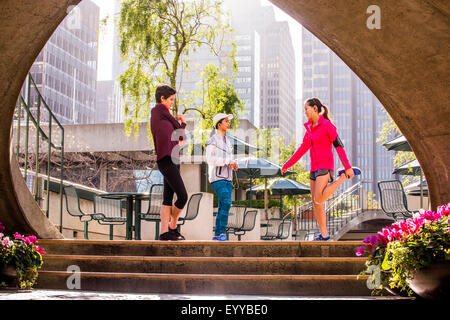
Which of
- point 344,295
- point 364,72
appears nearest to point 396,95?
point 364,72

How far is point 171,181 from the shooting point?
21.3ft

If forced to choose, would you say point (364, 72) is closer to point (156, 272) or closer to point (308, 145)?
point (308, 145)

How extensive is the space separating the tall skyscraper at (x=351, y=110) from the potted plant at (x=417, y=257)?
143 m

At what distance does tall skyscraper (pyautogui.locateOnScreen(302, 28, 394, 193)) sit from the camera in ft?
476

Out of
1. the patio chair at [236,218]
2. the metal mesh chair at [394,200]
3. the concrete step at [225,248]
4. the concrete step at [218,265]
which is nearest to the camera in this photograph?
the concrete step at [218,265]

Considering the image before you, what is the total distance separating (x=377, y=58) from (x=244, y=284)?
116 inches

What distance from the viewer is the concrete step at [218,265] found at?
5641mm

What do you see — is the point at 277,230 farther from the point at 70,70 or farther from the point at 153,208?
the point at 70,70

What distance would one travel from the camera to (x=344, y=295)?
16.8ft

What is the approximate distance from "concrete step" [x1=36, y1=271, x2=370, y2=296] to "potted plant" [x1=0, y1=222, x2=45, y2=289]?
0.70 metres

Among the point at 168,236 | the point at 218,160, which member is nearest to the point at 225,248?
the point at 168,236

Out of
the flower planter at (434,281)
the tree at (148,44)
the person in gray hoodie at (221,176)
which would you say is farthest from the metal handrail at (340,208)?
the flower planter at (434,281)

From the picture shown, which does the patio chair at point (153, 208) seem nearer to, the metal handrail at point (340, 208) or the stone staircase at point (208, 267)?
the stone staircase at point (208, 267)

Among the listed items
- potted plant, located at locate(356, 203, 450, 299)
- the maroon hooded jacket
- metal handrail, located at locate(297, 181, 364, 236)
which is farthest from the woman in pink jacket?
metal handrail, located at locate(297, 181, 364, 236)
